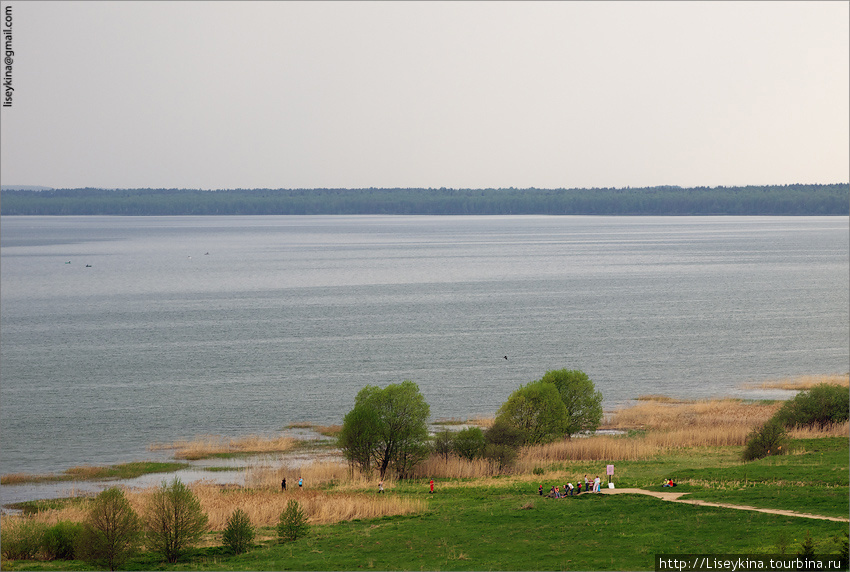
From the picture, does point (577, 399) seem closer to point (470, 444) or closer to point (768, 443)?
point (470, 444)

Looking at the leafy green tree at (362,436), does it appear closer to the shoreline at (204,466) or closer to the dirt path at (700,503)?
the shoreline at (204,466)

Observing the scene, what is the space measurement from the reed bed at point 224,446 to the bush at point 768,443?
2661cm

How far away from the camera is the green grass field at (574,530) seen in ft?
84.1

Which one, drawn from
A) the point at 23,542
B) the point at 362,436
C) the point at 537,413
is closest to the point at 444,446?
the point at 362,436

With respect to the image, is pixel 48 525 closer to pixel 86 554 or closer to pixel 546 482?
pixel 86 554

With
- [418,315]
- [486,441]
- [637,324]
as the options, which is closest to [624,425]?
[486,441]

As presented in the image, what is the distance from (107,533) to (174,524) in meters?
2.19

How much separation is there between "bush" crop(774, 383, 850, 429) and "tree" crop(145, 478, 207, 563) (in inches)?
1356

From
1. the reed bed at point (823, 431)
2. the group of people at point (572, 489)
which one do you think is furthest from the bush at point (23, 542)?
Result: the reed bed at point (823, 431)

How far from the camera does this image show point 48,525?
1265 inches

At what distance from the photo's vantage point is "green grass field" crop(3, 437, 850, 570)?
84.1 ft

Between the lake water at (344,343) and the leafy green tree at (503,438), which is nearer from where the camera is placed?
the leafy green tree at (503,438)

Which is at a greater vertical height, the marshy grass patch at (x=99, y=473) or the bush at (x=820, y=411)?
the bush at (x=820, y=411)

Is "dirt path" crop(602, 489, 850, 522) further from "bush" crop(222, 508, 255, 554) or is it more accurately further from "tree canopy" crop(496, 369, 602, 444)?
"bush" crop(222, 508, 255, 554)
